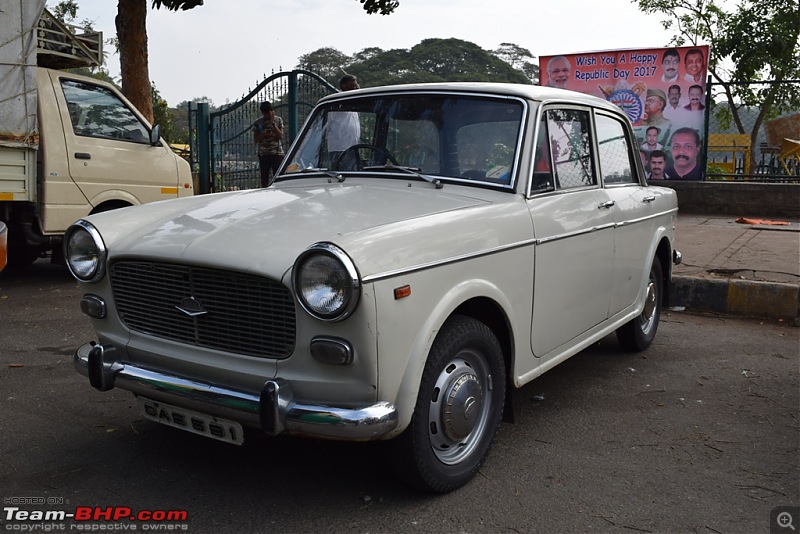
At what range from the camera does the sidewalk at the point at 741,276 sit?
641 centimetres

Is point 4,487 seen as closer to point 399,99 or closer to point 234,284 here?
point 234,284

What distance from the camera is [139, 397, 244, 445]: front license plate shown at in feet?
9.38

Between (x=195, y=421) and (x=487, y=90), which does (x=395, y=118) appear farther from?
(x=195, y=421)

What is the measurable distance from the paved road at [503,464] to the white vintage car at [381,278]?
0.27 meters

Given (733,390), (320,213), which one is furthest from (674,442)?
(320,213)

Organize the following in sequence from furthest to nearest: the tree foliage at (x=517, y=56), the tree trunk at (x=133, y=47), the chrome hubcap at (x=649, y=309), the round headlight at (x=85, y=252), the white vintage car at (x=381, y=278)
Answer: the tree foliage at (x=517, y=56) → the tree trunk at (x=133, y=47) → the chrome hubcap at (x=649, y=309) → the round headlight at (x=85, y=252) → the white vintage car at (x=381, y=278)

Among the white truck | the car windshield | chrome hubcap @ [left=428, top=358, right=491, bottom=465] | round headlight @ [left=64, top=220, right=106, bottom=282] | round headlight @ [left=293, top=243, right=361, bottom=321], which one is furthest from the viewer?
the white truck

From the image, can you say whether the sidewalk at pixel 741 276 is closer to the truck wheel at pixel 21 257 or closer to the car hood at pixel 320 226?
the car hood at pixel 320 226

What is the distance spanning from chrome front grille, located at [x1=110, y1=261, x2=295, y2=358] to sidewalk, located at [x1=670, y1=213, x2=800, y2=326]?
4.97 metres

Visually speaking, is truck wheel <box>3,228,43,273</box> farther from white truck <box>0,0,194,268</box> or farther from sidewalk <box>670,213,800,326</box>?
sidewalk <box>670,213,800,326</box>

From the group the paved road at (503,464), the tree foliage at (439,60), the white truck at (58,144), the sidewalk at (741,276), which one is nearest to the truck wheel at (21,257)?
the white truck at (58,144)

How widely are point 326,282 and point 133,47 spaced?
933cm

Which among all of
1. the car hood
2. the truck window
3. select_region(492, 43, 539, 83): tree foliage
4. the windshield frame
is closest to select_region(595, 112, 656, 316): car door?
the windshield frame

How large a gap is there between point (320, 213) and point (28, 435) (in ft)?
6.02
